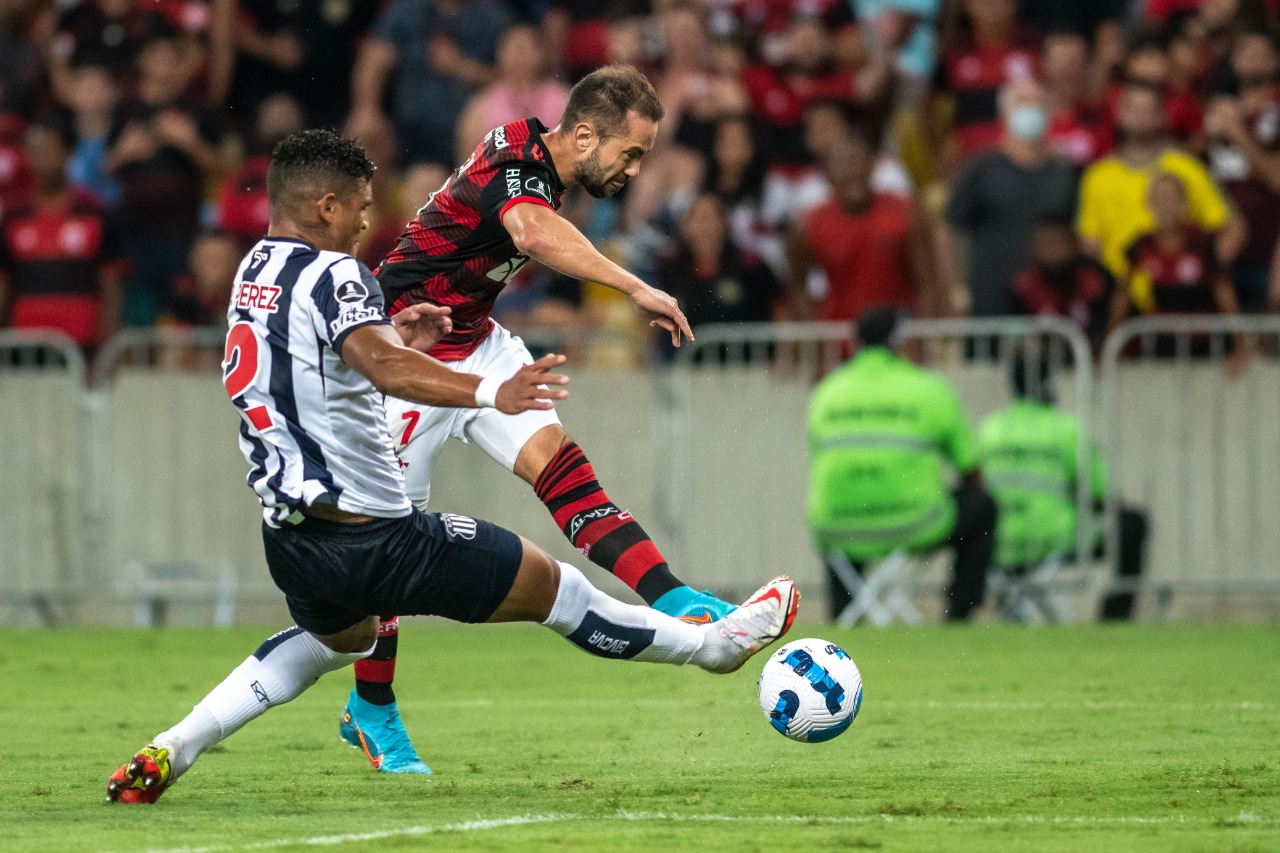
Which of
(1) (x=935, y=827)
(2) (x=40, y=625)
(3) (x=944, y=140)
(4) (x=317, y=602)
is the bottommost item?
(2) (x=40, y=625)

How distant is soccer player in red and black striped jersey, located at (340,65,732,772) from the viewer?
7496 millimetres

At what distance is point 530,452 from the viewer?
7.89 meters

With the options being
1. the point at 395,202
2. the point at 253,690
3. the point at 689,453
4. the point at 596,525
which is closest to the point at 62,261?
the point at 395,202

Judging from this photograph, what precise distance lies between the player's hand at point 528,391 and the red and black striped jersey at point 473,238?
5.56 ft

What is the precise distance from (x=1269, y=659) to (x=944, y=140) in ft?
20.1

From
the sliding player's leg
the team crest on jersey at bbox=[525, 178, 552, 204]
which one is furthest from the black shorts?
the team crest on jersey at bbox=[525, 178, 552, 204]

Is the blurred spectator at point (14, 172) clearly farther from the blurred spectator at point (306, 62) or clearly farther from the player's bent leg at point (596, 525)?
the player's bent leg at point (596, 525)

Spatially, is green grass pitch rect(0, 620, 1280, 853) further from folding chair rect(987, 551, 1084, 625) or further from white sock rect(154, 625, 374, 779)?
folding chair rect(987, 551, 1084, 625)

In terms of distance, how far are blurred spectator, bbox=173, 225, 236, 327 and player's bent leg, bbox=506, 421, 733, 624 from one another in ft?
25.4

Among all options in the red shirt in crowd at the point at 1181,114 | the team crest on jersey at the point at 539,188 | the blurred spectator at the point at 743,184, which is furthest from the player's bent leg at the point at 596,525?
the red shirt in crowd at the point at 1181,114

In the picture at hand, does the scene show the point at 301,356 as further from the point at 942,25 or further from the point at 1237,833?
the point at 942,25

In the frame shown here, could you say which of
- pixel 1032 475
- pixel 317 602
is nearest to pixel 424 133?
pixel 1032 475

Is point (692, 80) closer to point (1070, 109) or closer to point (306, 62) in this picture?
point (1070, 109)

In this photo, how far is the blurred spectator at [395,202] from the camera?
14906 mm
